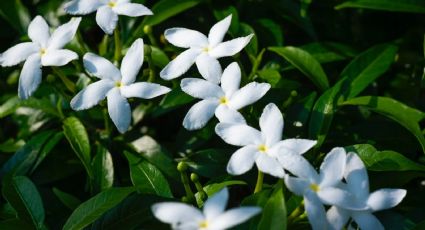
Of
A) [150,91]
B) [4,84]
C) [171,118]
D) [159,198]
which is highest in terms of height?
[150,91]

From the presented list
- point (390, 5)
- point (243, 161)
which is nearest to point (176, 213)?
point (243, 161)

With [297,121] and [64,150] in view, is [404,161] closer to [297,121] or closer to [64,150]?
[297,121]

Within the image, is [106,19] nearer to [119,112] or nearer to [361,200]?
[119,112]

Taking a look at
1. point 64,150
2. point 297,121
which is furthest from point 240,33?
point 64,150

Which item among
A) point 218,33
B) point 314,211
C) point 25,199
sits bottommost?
point 25,199

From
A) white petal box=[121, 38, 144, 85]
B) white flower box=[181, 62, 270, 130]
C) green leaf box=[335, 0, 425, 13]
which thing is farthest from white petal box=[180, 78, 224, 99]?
green leaf box=[335, 0, 425, 13]

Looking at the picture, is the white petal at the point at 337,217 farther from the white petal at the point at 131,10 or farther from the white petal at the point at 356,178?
the white petal at the point at 131,10

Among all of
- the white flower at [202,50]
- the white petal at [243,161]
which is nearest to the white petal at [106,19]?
the white flower at [202,50]

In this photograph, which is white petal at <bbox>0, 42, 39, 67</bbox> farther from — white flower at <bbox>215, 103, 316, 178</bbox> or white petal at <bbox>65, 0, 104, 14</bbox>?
white flower at <bbox>215, 103, 316, 178</bbox>
